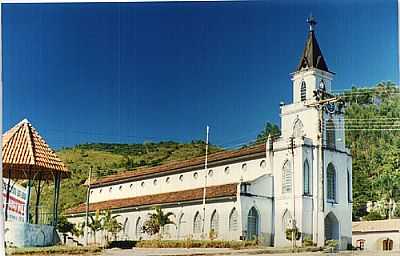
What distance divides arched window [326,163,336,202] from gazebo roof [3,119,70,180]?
2802mm

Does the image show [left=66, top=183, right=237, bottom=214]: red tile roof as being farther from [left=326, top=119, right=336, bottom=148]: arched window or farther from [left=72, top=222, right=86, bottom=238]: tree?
[left=326, top=119, right=336, bottom=148]: arched window

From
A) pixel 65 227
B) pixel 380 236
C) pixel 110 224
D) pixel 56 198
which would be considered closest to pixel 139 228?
pixel 110 224

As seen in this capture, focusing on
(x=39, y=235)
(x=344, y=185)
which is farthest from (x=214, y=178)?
(x=39, y=235)

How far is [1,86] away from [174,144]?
73.2 inches

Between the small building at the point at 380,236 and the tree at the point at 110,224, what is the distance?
2.60 meters

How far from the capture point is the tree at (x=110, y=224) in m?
9.45

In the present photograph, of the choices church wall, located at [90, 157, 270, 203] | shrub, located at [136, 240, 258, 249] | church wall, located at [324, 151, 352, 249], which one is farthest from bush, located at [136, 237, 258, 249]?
church wall, located at [324, 151, 352, 249]

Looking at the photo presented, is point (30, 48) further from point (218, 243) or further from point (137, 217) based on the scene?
point (218, 243)

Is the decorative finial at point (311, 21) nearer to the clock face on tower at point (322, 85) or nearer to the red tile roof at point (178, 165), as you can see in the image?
the clock face on tower at point (322, 85)

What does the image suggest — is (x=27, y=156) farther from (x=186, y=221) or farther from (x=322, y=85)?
(x=322, y=85)

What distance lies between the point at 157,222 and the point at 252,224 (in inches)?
41.9

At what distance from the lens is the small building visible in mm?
8742

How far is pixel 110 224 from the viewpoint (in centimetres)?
952

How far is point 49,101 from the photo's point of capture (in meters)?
8.90
